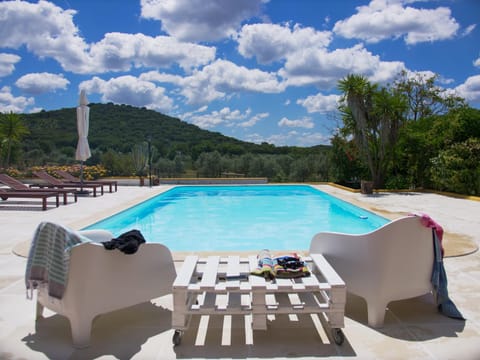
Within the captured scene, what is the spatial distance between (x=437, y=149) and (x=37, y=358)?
12992 mm

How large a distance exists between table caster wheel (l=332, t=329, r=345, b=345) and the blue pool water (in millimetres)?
3474

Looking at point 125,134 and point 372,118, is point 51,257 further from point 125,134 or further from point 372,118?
point 125,134

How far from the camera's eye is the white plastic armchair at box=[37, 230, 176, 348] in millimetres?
2424

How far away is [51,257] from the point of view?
2.51 meters

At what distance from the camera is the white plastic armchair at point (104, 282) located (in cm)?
242

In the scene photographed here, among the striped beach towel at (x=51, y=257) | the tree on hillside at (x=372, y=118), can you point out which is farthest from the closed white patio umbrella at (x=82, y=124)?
the striped beach towel at (x=51, y=257)

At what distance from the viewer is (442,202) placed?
974 centimetres

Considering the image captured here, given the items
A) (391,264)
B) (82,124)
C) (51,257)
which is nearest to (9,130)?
(82,124)

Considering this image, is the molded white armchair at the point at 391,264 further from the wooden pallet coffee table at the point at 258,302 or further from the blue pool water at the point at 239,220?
the blue pool water at the point at 239,220

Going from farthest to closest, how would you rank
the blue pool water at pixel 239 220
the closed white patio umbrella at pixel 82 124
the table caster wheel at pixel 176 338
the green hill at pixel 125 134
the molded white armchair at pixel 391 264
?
the green hill at pixel 125 134
the closed white patio umbrella at pixel 82 124
the blue pool water at pixel 239 220
the molded white armchair at pixel 391 264
the table caster wheel at pixel 176 338

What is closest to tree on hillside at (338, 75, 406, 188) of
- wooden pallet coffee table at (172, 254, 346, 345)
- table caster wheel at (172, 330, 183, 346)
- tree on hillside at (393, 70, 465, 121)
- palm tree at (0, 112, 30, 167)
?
tree on hillside at (393, 70, 465, 121)

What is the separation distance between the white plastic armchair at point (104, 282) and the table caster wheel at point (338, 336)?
1228 mm

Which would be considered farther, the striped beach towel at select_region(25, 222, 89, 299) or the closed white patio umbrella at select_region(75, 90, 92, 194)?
the closed white patio umbrella at select_region(75, 90, 92, 194)

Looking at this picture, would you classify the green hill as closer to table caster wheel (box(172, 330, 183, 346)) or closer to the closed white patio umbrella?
the closed white patio umbrella
